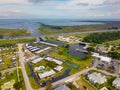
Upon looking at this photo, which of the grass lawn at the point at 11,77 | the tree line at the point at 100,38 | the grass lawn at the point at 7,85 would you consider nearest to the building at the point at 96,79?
the grass lawn at the point at 11,77

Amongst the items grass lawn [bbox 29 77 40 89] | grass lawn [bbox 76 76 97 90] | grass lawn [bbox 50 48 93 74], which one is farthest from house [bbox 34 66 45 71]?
grass lawn [bbox 76 76 97 90]

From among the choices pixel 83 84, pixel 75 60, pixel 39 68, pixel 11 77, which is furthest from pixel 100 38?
pixel 11 77

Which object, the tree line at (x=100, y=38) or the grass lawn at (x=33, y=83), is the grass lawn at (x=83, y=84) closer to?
the grass lawn at (x=33, y=83)

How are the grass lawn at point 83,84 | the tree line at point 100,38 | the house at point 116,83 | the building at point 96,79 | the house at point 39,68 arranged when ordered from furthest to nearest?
the tree line at point 100,38 < the house at point 39,68 < the building at point 96,79 < the grass lawn at point 83,84 < the house at point 116,83

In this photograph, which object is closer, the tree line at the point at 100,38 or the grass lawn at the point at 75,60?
the grass lawn at the point at 75,60

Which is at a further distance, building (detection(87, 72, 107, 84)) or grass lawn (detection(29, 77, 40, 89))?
A: building (detection(87, 72, 107, 84))

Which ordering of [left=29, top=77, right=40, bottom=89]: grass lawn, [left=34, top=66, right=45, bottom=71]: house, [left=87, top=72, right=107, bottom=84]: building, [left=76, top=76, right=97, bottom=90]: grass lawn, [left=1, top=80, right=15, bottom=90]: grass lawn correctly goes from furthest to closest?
[left=34, top=66, right=45, bottom=71]: house
[left=87, top=72, right=107, bottom=84]: building
[left=29, top=77, right=40, bottom=89]: grass lawn
[left=1, top=80, right=15, bottom=90]: grass lawn
[left=76, top=76, right=97, bottom=90]: grass lawn

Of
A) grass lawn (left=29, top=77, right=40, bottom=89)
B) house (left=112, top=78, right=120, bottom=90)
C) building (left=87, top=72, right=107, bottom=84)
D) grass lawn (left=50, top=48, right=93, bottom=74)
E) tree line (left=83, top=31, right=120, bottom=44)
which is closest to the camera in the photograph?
house (left=112, top=78, right=120, bottom=90)

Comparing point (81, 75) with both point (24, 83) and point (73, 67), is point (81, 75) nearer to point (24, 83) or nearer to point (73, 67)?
point (73, 67)

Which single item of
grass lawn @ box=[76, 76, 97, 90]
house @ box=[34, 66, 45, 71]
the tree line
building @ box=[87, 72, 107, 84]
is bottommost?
grass lawn @ box=[76, 76, 97, 90]

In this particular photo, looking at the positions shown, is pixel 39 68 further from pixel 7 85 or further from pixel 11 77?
pixel 7 85

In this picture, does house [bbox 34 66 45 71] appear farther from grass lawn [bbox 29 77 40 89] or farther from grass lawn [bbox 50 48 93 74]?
grass lawn [bbox 50 48 93 74]

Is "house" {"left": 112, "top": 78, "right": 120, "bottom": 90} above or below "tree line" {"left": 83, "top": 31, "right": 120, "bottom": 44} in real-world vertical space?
below
